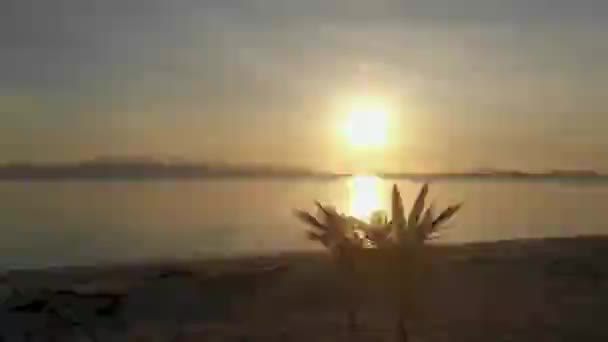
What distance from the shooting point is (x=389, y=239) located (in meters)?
2.69

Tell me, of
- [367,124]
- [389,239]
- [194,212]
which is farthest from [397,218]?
[194,212]

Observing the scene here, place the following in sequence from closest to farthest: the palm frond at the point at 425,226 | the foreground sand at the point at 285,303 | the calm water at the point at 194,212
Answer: the palm frond at the point at 425,226 → the foreground sand at the point at 285,303 → the calm water at the point at 194,212

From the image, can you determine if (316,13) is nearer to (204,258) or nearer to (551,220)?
(204,258)

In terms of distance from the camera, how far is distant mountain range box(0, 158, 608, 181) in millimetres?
3340

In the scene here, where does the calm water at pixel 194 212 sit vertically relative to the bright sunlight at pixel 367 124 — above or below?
below

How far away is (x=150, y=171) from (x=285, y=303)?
713mm

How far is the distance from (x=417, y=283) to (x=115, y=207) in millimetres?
1211

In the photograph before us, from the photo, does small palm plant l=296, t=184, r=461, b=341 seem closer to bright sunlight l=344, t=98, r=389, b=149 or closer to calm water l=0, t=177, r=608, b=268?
calm water l=0, t=177, r=608, b=268

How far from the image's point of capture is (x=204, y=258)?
3.45 meters

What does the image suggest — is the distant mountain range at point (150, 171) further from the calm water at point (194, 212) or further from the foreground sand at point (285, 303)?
the foreground sand at point (285, 303)

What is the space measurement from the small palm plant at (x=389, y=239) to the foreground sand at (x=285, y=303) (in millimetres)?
329

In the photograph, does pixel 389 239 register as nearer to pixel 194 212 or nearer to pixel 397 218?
pixel 397 218

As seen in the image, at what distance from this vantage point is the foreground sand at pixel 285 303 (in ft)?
10.2

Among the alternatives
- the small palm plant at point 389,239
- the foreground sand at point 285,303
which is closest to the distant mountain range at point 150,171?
the foreground sand at point 285,303
